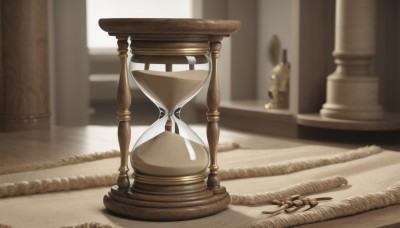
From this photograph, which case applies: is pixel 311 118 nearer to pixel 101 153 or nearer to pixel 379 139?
pixel 379 139

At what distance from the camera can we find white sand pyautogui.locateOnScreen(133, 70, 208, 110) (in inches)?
77.1

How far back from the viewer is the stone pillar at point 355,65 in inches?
149

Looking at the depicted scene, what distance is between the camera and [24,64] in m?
4.20

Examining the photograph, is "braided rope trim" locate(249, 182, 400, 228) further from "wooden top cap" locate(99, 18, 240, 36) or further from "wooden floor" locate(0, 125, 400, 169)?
"wooden floor" locate(0, 125, 400, 169)

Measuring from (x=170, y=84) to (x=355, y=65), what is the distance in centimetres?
206

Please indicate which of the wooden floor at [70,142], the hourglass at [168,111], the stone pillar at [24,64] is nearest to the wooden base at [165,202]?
the hourglass at [168,111]

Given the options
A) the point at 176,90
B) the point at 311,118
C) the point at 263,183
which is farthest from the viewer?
the point at 311,118

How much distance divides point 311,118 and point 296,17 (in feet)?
1.71

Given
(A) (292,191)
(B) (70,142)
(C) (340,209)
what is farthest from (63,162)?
(C) (340,209)

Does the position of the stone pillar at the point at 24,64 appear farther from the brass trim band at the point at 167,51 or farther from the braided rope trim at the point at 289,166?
the brass trim band at the point at 167,51

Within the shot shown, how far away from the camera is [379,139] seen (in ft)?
12.9

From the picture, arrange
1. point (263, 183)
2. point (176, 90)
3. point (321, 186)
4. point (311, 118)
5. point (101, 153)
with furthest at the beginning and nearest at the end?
point (311, 118)
point (101, 153)
point (263, 183)
point (321, 186)
point (176, 90)

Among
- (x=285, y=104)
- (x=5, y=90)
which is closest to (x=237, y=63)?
(x=285, y=104)

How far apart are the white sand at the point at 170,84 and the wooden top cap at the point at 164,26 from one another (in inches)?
3.9
